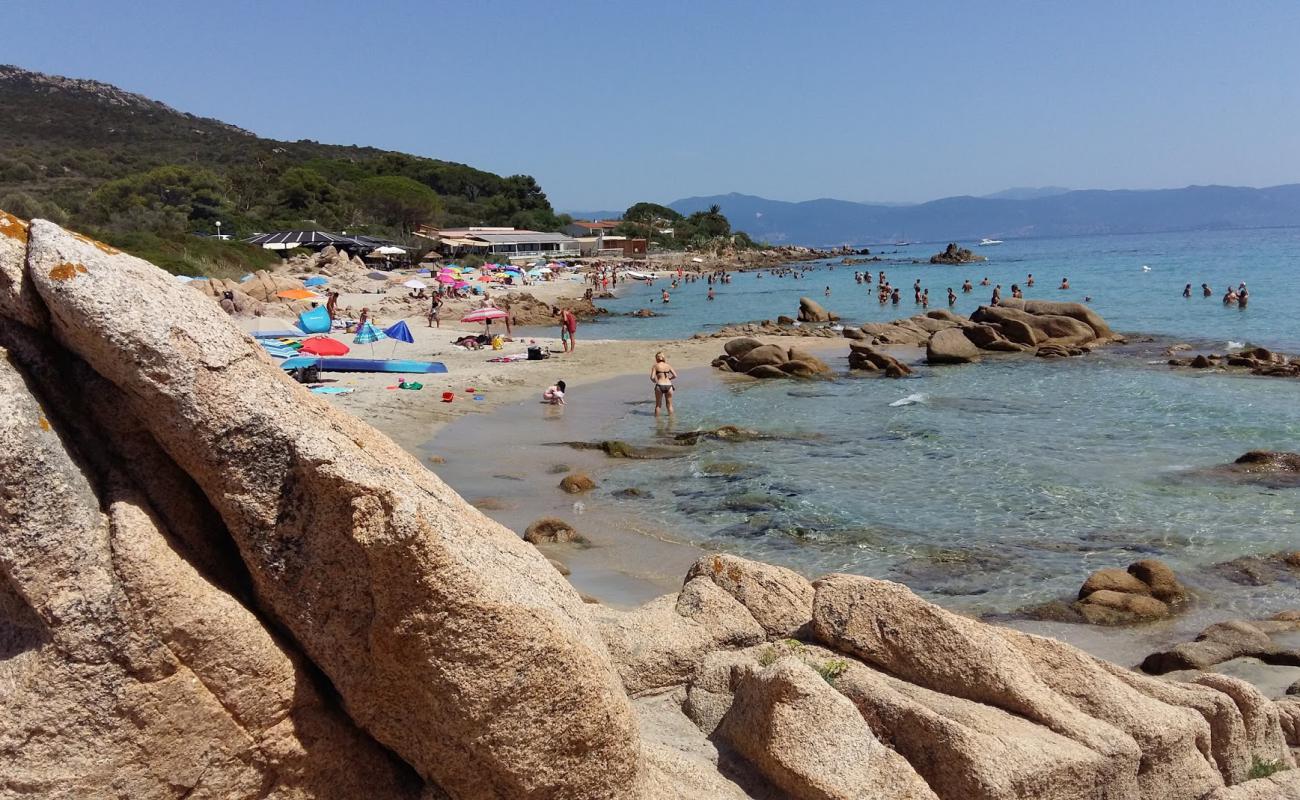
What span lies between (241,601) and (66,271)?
4.72 feet

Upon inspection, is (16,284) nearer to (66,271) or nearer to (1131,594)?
(66,271)

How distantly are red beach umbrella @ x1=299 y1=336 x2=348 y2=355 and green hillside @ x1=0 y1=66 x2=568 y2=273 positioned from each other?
25.7 m

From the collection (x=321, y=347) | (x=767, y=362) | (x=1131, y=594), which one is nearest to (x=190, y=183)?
(x=321, y=347)

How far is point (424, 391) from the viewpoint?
2581cm

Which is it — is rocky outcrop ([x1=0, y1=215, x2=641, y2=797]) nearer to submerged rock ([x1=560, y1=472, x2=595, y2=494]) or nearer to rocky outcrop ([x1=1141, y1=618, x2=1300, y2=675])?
rocky outcrop ([x1=1141, y1=618, x2=1300, y2=675])

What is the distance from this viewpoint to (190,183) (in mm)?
82188

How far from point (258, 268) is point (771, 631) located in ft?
187

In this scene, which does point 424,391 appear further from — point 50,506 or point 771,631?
point 50,506

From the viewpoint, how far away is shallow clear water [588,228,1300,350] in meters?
45.1

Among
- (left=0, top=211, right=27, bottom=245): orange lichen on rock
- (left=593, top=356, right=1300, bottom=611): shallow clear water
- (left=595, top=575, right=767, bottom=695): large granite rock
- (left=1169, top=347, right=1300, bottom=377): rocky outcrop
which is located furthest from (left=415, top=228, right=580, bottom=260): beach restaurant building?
(left=0, top=211, right=27, bottom=245): orange lichen on rock

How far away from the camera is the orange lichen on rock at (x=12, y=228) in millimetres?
3686

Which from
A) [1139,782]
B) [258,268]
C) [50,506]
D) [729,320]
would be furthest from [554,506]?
[258,268]

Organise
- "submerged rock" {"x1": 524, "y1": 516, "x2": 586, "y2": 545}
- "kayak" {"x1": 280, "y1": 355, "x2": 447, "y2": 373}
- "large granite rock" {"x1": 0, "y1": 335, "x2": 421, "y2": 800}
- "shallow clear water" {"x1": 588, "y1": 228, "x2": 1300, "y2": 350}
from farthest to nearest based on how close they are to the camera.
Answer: "shallow clear water" {"x1": 588, "y1": 228, "x2": 1300, "y2": 350} → "kayak" {"x1": 280, "y1": 355, "x2": 447, "y2": 373} → "submerged rock" {"x1": 524, "y1": 516, "x2": 586, "y2": 545} → "large granite rock" {"x1": 0, "y1": 335, "x2": 421, "y2": 800}

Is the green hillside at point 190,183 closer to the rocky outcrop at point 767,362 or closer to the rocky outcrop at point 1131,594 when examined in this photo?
the rocky outcrop at point 767,362
